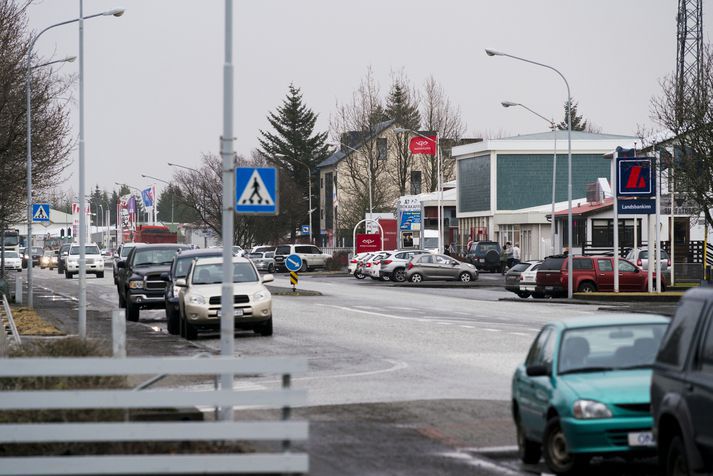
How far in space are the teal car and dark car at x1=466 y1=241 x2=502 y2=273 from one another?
212 feet

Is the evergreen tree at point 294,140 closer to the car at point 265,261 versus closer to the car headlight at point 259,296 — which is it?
the car at point 265,261

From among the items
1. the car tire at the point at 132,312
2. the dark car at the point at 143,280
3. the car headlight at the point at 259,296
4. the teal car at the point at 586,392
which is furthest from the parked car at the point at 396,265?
the teal car at the point at 586,392

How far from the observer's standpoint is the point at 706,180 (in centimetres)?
4650

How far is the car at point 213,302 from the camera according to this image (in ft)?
90.5

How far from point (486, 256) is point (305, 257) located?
15.3 metres

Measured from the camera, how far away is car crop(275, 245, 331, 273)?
285ft

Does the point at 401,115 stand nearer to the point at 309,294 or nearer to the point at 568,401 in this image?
the point at 309,294

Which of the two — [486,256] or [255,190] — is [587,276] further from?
[255,190]

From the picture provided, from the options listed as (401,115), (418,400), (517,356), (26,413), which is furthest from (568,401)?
(401,115)

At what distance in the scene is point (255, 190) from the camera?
1345cm

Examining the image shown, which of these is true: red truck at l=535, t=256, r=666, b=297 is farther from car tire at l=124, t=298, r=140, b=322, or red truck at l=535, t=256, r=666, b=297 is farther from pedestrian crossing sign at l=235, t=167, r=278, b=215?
pedestrian crossing sign at l=235, t=167, r=278, b=215

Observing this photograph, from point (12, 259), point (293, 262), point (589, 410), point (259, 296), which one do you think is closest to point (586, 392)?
point (589, 410)

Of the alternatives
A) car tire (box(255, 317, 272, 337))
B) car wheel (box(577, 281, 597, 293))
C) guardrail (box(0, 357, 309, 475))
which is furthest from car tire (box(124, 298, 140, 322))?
guardrail (box(0, 357, 309, 475))

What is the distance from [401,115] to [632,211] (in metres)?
60.5
